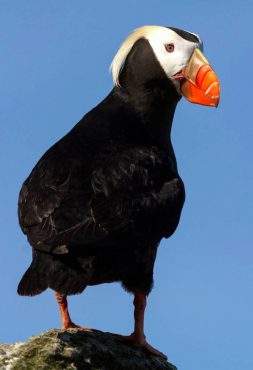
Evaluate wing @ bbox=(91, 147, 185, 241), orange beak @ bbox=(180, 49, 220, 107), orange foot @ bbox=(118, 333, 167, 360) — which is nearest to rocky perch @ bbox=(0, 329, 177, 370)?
orange foot @ bbox=(118, 333, 167, 360)

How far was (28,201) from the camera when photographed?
8828mm

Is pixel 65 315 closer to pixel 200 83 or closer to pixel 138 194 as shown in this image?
pixel 138 194

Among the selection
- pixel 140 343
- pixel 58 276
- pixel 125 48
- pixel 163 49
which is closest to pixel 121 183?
pixel 58 276

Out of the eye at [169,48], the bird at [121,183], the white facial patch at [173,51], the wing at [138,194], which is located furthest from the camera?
the eye at [169,48]

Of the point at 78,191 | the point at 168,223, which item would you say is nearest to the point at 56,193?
the point at 78,191

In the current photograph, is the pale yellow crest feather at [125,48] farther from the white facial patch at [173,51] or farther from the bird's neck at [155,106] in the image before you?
the bird's neck at [155,106]

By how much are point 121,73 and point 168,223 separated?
7.23 ft

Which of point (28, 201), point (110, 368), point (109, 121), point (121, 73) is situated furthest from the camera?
point (121, 73)

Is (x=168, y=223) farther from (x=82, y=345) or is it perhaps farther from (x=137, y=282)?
(x=82, y=345)

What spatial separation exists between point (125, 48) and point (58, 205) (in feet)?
9.92

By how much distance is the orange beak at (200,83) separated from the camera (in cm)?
998

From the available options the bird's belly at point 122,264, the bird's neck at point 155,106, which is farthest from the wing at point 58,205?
the bird's neck at point 155,106

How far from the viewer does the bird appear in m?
8.24

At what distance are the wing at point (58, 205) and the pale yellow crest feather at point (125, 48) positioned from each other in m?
1.79
